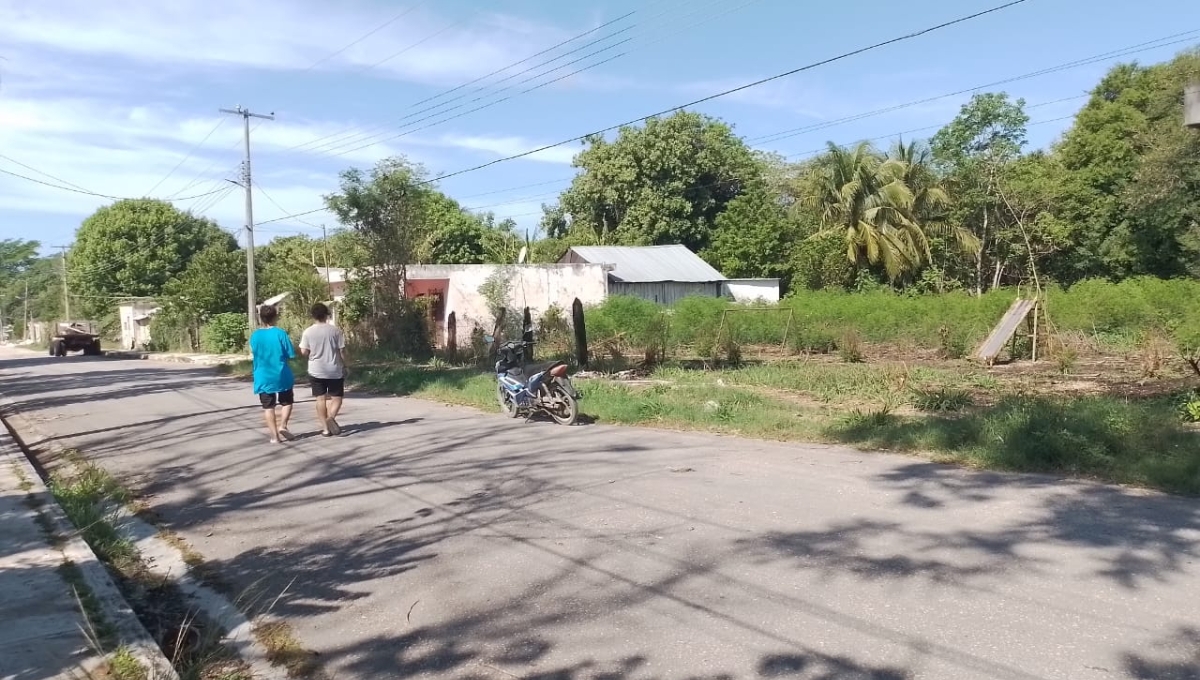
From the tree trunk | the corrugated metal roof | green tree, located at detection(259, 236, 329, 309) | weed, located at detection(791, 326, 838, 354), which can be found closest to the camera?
weed, located at detection(791, 326, 838, 354)

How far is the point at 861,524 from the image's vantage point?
22.5ft

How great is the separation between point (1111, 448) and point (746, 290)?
3391 cm

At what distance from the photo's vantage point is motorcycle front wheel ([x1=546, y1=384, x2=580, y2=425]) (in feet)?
42.8

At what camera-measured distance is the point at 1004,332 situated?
A: 21.8 m

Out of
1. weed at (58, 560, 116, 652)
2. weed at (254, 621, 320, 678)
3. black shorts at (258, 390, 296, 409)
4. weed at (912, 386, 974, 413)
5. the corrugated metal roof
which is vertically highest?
the corrugated metal roof

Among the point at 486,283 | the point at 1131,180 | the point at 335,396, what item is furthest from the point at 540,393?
the point at 1131,180

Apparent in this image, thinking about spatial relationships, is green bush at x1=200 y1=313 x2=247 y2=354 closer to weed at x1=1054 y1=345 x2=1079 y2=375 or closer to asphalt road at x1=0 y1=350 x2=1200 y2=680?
asphalt road at x1=0 y1=350 x2=1200 y2=680

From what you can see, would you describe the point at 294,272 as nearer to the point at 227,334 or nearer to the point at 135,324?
the point at 227,334

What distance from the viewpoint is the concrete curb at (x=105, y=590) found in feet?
15.0

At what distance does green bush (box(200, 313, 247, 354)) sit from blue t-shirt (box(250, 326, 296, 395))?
31.8m

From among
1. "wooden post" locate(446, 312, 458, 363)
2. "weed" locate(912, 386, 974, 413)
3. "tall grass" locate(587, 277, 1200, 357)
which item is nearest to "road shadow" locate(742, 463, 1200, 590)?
"weed" locate(912, 386, 974, 413)

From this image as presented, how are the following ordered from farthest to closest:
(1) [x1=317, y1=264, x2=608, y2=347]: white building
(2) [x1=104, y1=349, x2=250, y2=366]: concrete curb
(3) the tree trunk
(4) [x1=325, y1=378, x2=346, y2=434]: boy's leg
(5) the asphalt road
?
(3) the tree trunk → (2) [x1=104, y1=349, x2=250, y2=366]: concrete curb → (1) [x1=317, y1=264, x2=608, y2=347]: white building → (4) [x1=325, y1=378, x2=346, y2=434]: boy's leg → (5) the asphalt road

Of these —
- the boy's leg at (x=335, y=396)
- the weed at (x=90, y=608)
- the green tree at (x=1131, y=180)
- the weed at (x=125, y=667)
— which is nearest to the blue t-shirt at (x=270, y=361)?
the boy's leg at (x=335, y=396)

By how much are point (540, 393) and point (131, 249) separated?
62406 millimetres
